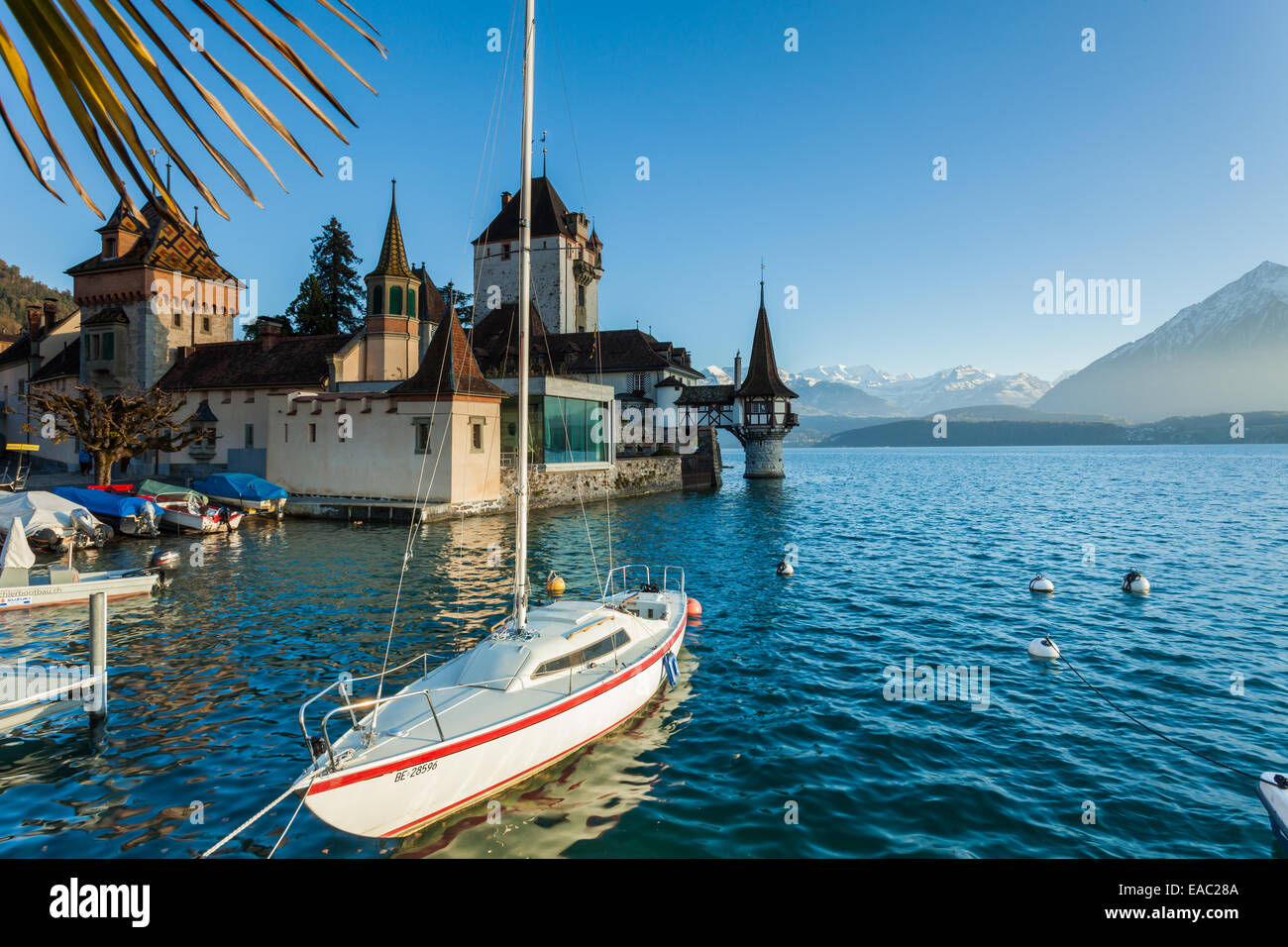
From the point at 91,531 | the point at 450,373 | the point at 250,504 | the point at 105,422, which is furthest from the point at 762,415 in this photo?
the point at 91,531

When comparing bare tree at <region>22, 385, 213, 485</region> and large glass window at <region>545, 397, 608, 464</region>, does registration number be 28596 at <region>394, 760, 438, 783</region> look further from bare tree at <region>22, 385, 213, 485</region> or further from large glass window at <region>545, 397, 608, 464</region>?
Answer: bare tree at <region>22, 385, 213, 485</region>

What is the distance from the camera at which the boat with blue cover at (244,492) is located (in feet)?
130

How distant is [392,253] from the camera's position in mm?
49281

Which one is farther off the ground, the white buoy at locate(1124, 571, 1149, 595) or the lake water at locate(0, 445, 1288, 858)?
the white buoy at locate(1124, 571, 1149, 595)

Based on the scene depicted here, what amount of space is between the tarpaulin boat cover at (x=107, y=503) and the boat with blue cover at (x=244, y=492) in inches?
247

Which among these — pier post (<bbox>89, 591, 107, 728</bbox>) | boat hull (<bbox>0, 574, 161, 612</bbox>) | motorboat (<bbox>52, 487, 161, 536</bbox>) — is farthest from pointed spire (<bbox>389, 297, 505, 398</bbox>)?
pier post (<bbox>89, 591, 107, 728</bbox>)

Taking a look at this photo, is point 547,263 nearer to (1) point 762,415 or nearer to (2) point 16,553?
(1) point 762,415

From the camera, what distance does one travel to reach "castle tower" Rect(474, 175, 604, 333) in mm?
81000

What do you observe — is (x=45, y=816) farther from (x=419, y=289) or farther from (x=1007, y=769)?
(x=419, y=289)

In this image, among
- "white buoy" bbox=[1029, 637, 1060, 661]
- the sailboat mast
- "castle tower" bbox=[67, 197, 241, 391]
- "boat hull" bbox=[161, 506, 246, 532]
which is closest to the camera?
the sailboat mast
